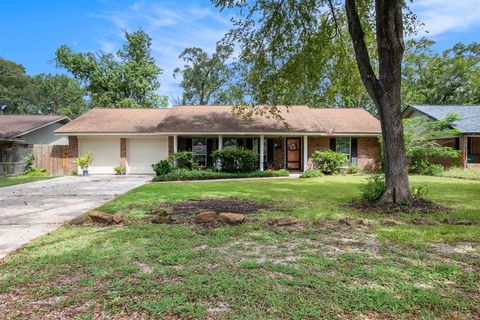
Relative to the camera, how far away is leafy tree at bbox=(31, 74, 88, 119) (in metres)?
44.7

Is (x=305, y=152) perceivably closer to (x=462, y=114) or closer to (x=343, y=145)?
(x=343, y=145)

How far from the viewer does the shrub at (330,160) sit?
1819 cm

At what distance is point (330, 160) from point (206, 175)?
24.5 ft

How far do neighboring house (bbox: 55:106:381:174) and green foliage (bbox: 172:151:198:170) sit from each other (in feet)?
5.70

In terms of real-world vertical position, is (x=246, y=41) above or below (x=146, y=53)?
below

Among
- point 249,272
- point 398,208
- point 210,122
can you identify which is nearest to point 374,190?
point 398,208

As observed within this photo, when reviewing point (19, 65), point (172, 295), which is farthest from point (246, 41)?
point (19, 65)

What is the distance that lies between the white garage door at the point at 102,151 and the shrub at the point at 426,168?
59.8ft

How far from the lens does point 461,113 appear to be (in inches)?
854

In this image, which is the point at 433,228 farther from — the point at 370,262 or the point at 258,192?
the point at 258,192

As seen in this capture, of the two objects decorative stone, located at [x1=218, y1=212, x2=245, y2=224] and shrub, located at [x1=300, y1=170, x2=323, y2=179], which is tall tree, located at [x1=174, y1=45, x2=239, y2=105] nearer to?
shrub, located at [x1=300, y1=170, x2=323, y2=179]

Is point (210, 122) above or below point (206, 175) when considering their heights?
above

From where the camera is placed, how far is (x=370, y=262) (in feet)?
12.5

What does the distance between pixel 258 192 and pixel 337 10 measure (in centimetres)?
652
